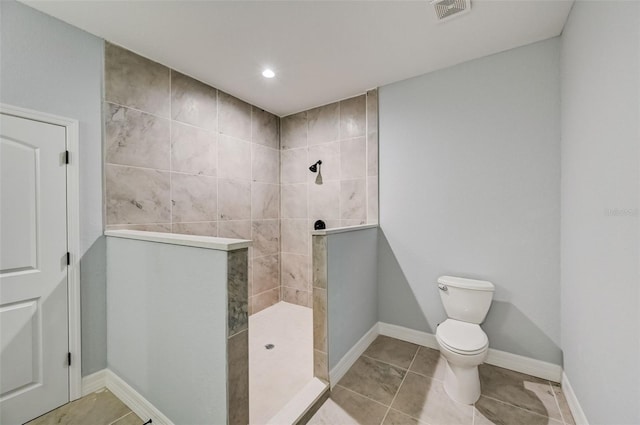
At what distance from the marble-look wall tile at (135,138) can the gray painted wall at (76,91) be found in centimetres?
7

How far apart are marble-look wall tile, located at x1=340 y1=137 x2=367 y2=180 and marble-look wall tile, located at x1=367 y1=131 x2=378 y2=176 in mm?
67

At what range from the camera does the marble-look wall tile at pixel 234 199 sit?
107 inches

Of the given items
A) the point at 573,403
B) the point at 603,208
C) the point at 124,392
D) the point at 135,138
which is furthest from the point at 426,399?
the point at 135,138

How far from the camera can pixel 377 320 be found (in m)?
2.63

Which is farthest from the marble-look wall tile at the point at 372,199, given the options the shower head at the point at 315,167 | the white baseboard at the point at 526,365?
the white baseboard at the point at 526,365

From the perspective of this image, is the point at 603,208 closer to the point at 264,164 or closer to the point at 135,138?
the point at 264,164

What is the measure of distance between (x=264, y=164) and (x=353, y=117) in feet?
4.06

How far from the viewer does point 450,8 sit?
5.34 ft

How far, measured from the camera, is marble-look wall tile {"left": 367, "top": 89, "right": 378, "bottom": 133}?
8.74 feet

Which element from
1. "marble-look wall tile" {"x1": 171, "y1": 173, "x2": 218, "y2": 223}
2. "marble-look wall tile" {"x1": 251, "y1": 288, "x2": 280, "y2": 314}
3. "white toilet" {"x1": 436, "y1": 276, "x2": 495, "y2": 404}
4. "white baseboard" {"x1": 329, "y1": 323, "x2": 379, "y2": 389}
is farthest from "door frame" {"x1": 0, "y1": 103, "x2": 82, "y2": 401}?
"white toilet" {"x1": 436, "y1": 276, "x2": 495, "y2": 404}

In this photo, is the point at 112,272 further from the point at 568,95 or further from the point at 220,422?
the point at 568,95

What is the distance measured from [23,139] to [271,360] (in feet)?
7.58

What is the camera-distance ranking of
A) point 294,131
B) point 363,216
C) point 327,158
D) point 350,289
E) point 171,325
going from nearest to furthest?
point 171,325 → point 350,289 → point 363,216 → point 327,158 → point 294,131

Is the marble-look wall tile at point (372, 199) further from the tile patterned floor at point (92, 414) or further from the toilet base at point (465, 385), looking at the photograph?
the tile patterned floor at point (92, 414)
